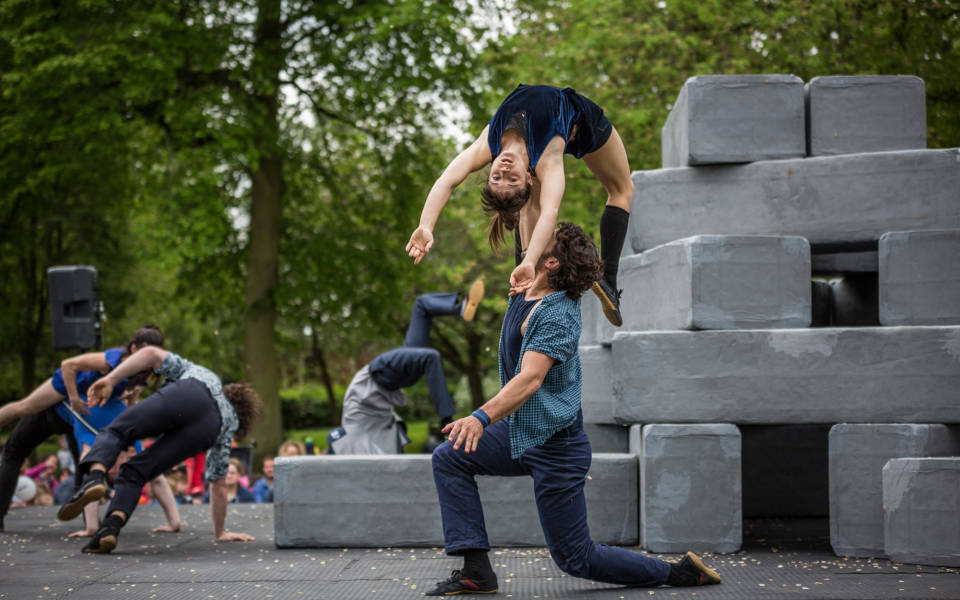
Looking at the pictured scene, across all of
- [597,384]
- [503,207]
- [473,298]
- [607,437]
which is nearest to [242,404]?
[473,298]

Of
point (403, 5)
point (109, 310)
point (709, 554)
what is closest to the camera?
point (709, 554)

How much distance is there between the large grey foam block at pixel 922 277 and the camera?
6547 millimetres

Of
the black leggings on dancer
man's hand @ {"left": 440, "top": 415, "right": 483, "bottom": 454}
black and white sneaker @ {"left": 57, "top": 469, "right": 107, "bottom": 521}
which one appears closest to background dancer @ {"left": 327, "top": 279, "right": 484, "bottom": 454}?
the black leggings on dancer

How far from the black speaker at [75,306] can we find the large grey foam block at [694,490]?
23.9ft

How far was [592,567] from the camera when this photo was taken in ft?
16.2

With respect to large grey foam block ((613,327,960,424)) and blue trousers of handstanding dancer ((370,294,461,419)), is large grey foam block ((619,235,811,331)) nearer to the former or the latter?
large grey foam block ((613,327,960,424))

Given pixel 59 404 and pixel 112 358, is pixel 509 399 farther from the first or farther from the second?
pixel 59 404

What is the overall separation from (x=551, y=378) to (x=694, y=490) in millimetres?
2080

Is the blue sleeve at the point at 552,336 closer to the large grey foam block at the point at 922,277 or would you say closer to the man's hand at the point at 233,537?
the large grey foam block at the point at 922,277

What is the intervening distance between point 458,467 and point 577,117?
189cm

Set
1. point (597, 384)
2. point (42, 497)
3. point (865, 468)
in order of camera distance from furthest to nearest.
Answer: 1. point (42, 497)
2. point (597, 384)
3. point (865, 468)

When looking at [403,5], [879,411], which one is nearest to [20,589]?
[879,411]

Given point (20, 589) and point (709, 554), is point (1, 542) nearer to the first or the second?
point (20, 589)

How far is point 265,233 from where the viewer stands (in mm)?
18453
